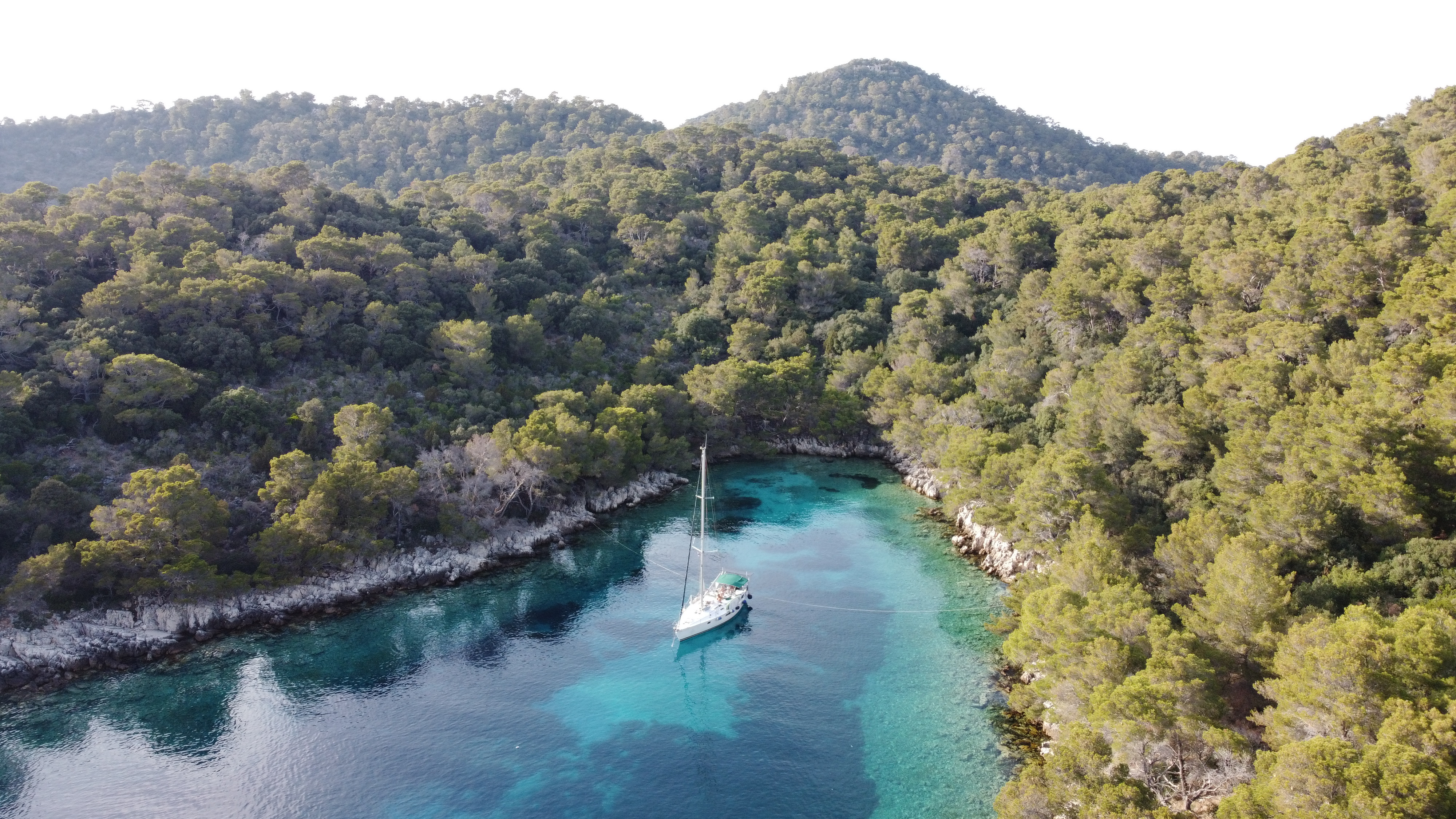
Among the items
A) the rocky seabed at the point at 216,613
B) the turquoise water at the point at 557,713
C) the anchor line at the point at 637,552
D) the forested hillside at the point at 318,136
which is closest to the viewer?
the turquoise water at the point at 557,713

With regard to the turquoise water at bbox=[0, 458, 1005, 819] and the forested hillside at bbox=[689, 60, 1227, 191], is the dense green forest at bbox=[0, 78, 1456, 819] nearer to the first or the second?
the turquoise water at bbox=[0, 458, 1005, 819]

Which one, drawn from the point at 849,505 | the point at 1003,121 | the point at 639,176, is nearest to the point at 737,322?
the point at 849,505


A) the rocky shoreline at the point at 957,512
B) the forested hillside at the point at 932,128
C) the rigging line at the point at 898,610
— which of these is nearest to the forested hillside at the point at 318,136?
the forested hillside at the point at 932,128

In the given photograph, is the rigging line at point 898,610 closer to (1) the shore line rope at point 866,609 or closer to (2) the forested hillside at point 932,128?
(1) the shore line rope at point 866,609

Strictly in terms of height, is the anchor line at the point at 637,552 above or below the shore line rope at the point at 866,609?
above

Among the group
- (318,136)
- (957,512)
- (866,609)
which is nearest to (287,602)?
(866,609)

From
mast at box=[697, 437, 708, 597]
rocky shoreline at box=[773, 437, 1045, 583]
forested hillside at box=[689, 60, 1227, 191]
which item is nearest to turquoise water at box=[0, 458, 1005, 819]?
rocky shoreline at box=[773, 437, 1045, 583]

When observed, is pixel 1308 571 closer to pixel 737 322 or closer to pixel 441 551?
pixel 441 551
